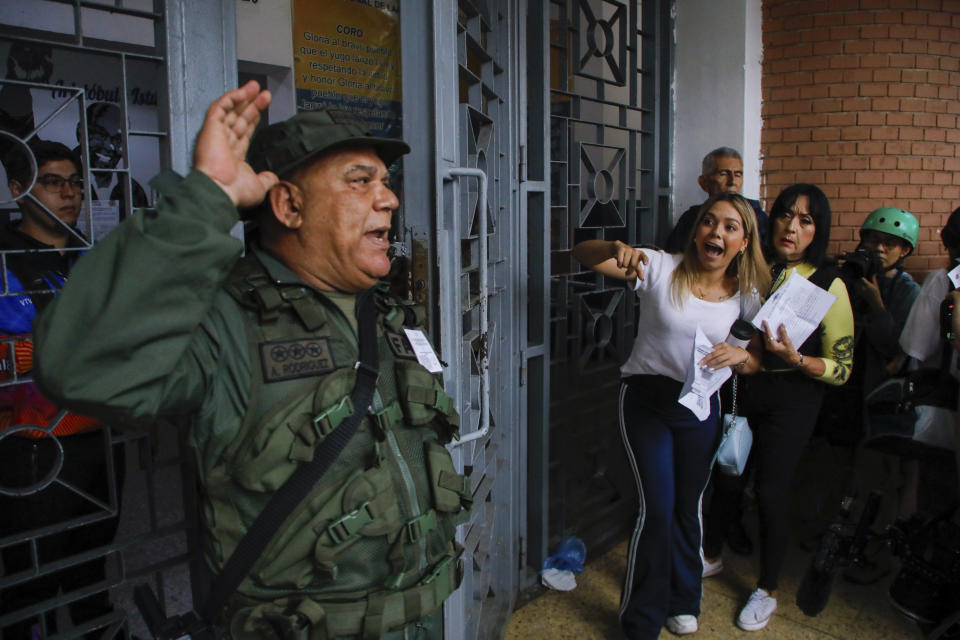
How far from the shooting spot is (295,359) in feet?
5.03

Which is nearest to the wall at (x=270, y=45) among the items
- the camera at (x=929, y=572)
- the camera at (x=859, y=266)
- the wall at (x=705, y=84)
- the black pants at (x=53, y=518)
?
the wall at (x=705, y=84)

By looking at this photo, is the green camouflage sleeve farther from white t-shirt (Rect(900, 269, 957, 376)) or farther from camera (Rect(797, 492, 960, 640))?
white t-shirt (Rect(900, 269, 957, 376))

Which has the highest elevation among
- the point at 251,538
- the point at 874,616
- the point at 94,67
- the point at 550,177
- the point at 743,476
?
the point at 94,67

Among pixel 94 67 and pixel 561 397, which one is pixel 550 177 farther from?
pixel 94 67

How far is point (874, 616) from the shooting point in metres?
3.58

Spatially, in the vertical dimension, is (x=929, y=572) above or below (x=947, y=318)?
below

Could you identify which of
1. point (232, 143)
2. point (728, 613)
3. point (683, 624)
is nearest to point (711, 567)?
point (728, 613)

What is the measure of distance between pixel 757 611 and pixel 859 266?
190cm

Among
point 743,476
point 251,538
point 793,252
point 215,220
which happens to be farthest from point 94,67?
point 743,476

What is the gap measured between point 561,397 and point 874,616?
73.9 inches

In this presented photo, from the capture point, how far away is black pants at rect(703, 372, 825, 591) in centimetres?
340

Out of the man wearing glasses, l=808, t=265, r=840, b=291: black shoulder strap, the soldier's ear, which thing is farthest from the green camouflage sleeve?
l=808, t=265, r=840, b=291: black shoulder strap

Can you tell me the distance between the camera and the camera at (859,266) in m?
3.89

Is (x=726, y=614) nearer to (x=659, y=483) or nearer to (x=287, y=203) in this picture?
(x=659, y=483)
